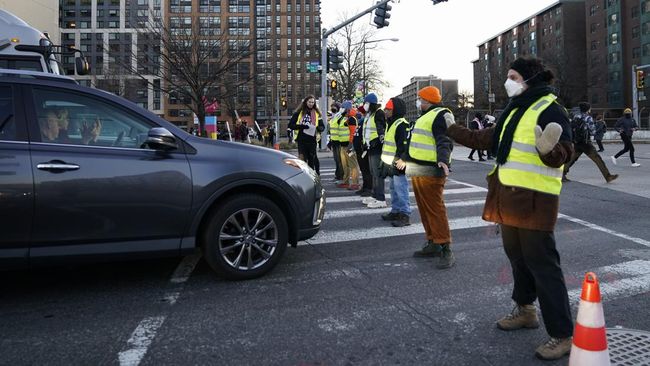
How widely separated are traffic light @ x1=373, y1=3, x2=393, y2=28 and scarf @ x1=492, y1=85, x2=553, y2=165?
16703mm

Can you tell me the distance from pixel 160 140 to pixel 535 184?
9.39ft

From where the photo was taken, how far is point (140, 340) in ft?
11.2

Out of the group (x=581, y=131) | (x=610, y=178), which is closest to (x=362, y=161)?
(x=581, y=131)

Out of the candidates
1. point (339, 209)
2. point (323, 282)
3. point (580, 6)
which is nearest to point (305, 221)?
point (323, 282)

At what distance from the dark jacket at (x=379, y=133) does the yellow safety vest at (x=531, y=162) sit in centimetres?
532

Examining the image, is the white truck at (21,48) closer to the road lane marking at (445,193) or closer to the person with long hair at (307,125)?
the person with long hair at (307,125)

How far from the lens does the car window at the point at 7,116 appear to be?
397 centimetres

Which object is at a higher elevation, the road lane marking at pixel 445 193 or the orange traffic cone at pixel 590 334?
the road lane marking at pixel 445 193

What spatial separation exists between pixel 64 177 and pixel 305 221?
211 cm

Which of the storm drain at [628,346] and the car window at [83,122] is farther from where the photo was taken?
the car window at [83,122]

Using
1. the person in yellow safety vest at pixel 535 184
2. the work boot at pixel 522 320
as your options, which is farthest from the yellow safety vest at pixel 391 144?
the work boot at pixel 522 320

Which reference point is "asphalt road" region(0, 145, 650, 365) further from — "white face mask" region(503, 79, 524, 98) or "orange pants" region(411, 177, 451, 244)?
"white face mask" region(503, 79, 524, 98)

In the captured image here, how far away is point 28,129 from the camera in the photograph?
4.05 m

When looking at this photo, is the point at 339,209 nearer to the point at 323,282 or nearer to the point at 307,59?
the point at 323,282
